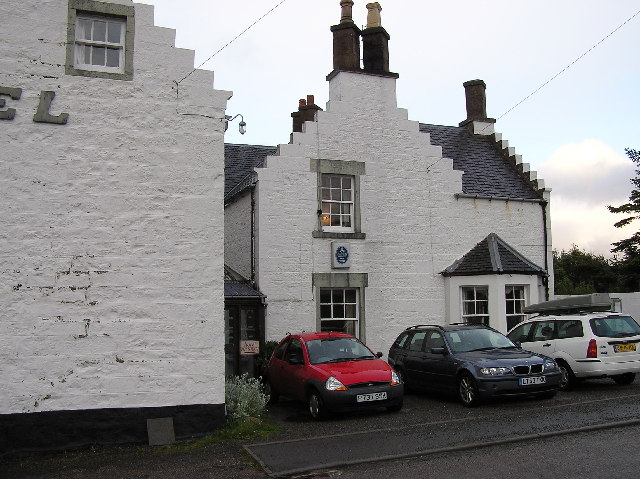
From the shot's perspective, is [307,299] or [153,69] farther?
[307,299]

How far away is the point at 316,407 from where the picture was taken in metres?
11.2

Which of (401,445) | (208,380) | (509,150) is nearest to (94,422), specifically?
(208,380)

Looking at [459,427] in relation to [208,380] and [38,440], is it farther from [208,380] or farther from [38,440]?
[38,440]

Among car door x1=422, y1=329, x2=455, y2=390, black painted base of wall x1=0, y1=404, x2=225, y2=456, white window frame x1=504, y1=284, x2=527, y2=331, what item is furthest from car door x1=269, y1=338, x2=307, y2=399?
white window frame x1=504, y1=284, x2=527, y2=331

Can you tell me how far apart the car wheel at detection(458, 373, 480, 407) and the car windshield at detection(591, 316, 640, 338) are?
3.34 m

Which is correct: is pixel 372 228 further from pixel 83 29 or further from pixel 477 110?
pixel 83 29

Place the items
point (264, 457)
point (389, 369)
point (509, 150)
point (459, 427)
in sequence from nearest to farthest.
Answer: point (264, 457) → point (459, 427) → point (389, 369) → point (509, 150)

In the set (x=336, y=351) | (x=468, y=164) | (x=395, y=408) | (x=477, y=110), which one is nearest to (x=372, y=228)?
(x=468, y=164)

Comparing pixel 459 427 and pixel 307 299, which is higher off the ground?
pixel 307 299

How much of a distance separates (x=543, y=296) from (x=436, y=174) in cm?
461

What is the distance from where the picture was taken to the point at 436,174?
59.1ft

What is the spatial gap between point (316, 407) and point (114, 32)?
732 cm

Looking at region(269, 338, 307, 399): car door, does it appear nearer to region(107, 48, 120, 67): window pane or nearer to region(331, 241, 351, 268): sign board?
region(331, 241, 351, 268): sign board

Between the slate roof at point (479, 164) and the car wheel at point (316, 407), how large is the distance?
30.2ft
